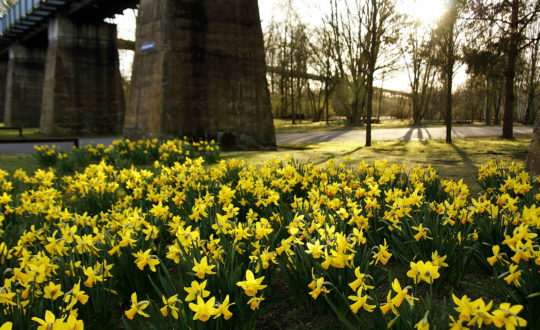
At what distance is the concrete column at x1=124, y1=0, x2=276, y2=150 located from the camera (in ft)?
30.6

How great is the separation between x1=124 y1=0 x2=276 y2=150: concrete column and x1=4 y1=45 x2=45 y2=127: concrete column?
1945 cm

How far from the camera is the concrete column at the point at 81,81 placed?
708 inches

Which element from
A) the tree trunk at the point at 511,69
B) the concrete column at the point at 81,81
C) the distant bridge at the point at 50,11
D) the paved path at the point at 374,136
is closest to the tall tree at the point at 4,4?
the distant bridge at the point at 50,11

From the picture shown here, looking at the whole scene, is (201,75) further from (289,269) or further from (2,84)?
(2,84)

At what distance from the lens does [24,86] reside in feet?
81.0

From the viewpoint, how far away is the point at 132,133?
10484 millimetres

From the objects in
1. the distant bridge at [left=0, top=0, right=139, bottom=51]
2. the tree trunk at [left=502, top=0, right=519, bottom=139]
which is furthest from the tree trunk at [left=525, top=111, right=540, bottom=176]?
the distant bridge at [left=0, top=0, right=139, bottom=51]

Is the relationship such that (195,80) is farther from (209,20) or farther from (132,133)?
(132,133)

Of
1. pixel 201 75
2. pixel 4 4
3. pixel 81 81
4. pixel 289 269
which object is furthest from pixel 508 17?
pixel 4 4

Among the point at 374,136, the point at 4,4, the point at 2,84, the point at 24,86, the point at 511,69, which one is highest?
the point at 4,4

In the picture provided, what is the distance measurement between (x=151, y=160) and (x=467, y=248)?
21.9ft

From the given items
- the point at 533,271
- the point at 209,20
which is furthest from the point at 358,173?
the point at 209,20

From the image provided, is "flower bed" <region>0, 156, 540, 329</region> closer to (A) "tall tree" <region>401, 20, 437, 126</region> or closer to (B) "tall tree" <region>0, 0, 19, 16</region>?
(A) "tall tree" <region>401, 20, 437, 126</region>

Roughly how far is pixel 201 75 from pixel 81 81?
12.1 metres
